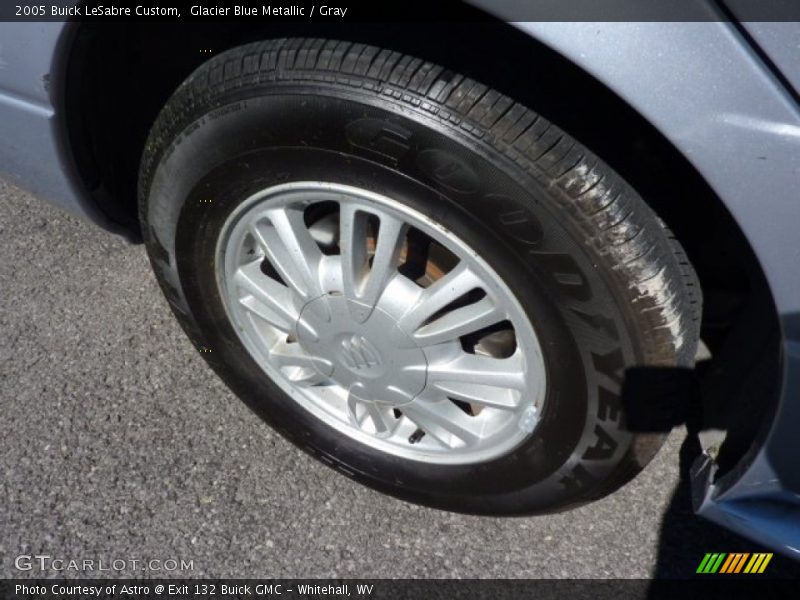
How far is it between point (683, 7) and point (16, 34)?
1.16 meters

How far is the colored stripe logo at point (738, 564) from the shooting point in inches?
70.6

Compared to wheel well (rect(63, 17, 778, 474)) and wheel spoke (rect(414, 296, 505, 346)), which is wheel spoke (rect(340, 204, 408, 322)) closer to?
wheel spoke (rect(414, 296, 505, 346))

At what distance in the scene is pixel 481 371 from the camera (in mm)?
1602

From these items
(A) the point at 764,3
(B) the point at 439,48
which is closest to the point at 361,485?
(B) the point at 439,48

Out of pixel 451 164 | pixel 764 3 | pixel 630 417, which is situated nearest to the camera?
pixel 764 3

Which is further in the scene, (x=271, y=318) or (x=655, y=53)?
(x=271, y=318)

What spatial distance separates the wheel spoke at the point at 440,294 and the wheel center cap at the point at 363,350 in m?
0.03

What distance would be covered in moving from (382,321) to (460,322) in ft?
0.51

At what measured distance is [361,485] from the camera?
6.37 feet

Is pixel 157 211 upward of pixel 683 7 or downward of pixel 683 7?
downward

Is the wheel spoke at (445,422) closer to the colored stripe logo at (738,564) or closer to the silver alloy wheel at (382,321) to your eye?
the silver alloy wheel at (382,321)

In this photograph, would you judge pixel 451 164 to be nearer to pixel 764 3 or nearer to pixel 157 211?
pixel 764 3

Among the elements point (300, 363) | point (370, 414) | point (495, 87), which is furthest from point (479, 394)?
point (495, 87)

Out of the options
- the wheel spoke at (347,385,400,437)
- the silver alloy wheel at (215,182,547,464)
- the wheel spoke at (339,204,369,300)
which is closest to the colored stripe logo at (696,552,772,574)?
the silver alloy wheel at (215,182,547,464)
